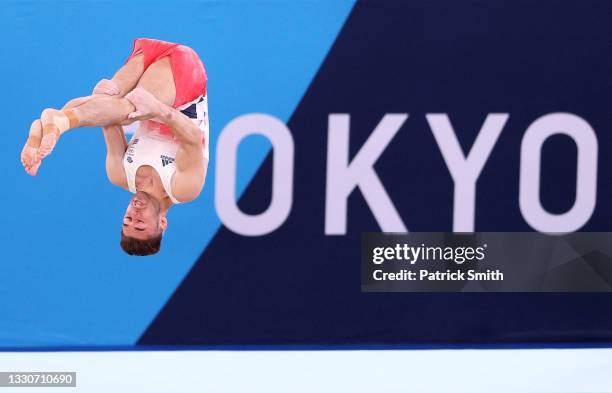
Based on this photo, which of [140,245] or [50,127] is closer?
[50,127]

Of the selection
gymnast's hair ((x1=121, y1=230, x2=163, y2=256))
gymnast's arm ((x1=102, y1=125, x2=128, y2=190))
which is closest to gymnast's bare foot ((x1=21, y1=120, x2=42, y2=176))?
gymnast's arm ((x1=102, y1=125, x2=128, y2=190))

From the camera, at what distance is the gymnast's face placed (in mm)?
3539

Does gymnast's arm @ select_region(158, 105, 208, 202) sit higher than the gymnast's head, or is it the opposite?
gymnast's arm @ select_region(158, 105, 208, 202)

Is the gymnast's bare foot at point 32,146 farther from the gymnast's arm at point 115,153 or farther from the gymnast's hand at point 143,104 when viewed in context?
the gymnast's hand at point 143,104

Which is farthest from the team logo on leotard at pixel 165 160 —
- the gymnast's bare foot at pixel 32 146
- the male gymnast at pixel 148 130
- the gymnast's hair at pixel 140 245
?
the gymnast's bare foot at pixel 32 146

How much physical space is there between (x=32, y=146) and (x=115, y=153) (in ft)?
1.21

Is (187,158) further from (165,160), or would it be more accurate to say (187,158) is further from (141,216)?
(141,216)

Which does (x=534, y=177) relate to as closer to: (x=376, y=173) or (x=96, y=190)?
(x=376, y=173)

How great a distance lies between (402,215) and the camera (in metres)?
3.65

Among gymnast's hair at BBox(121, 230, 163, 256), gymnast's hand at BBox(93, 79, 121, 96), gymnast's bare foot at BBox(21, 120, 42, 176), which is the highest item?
gymnast's hand at BBox(93, 79, 121, 96)

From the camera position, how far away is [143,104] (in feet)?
11.4

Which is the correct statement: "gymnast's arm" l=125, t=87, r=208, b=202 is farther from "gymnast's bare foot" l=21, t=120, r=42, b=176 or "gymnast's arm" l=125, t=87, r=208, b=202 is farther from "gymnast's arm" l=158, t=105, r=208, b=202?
"gymnast's bare foot" l=21, t=120, r=42, b=176

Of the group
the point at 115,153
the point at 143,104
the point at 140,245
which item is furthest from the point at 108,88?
the point at 140,245

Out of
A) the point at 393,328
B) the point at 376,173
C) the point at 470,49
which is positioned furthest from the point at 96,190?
the point at 470,49
